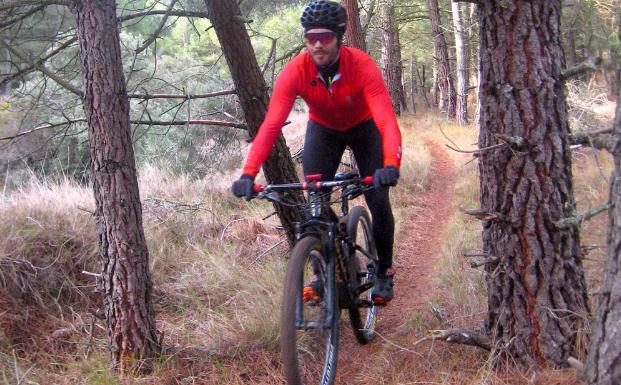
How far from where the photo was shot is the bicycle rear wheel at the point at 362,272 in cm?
386

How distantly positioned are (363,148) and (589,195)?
1623 mm

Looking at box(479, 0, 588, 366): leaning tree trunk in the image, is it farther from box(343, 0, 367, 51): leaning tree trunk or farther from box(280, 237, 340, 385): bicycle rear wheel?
box(343, 0, 367, 51): leaning tree trunk

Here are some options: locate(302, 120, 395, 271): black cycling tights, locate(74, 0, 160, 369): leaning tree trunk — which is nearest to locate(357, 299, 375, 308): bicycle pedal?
locate(302, 120, 395, 271): black cycling tights

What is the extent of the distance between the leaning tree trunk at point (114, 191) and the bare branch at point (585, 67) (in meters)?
2.71

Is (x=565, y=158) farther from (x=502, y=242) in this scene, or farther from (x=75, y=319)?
(x=75, y=319)

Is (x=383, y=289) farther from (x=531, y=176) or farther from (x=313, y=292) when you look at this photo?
(x=531, y=176)

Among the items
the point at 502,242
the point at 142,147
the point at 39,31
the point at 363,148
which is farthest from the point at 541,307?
the point at 142,147

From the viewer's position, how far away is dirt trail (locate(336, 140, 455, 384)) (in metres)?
3.93

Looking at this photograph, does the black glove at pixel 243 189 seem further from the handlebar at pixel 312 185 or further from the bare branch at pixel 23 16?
the bare branch at pixel 23 16

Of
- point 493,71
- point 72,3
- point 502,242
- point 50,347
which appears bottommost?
point 50,347

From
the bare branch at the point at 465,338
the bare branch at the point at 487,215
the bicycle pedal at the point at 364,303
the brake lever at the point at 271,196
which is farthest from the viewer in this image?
the bicycle pedal at the point at 364,303

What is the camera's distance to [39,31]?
509cm

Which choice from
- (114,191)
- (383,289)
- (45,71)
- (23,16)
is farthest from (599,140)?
(23,16)

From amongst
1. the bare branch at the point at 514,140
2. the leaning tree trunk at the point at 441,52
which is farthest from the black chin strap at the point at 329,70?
the leaning tree trunk at the point at 441,52
